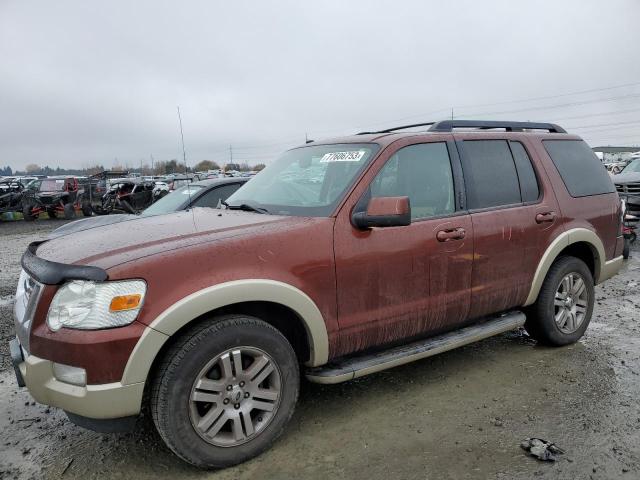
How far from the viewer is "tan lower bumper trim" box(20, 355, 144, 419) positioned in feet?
7.76

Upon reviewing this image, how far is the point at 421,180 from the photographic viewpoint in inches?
138

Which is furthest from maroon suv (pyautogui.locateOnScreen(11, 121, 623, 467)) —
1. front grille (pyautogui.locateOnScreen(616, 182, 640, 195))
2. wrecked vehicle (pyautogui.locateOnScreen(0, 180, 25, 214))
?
wrecked vehicle (pyautogui.locateOnScreen(0, 180, 25, 214))

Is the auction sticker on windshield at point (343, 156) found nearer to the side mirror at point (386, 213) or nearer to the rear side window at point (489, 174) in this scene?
the side mirror at point (386, 213)

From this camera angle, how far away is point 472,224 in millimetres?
3545

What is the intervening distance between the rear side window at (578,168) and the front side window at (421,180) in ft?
4.27

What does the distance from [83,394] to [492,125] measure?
3.62 m

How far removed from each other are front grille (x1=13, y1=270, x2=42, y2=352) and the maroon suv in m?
0.02

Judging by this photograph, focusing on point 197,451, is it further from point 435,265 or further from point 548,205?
Answer: point 548,205

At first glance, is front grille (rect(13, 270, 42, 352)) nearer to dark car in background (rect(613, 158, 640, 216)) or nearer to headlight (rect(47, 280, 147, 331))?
headlight (rect(47, 280, 147, 331))

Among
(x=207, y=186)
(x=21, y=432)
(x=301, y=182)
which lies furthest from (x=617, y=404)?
(x=207, y=186)

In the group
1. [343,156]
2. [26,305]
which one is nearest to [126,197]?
[343,156]

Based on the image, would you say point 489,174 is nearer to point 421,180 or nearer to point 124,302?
point 421,180

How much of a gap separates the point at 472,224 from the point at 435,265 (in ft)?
1.57

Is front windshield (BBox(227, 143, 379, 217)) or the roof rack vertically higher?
the roof rack
